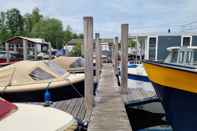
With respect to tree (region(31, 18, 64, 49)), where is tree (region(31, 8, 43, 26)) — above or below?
above

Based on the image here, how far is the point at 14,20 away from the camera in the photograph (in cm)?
8975

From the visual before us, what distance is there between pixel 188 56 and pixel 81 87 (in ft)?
12.7

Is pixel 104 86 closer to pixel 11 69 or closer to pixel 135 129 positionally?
pixel 135 129

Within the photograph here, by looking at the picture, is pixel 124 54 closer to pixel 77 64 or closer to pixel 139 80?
pixel 139 80

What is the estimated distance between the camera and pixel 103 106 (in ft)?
26.0

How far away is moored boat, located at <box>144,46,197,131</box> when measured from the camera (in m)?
6.44

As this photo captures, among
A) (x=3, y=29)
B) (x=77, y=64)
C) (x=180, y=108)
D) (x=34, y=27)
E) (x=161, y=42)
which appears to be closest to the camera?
(x=180, y=108)

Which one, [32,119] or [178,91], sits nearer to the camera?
[32,119]

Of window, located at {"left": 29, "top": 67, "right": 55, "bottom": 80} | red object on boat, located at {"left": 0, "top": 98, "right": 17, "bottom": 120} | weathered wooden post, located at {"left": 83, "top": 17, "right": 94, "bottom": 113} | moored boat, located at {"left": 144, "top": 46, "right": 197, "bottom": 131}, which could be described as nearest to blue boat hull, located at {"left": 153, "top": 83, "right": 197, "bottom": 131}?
moored boat, located at {"left": 144, "top": 46, "right": 197, "bottom": 131}

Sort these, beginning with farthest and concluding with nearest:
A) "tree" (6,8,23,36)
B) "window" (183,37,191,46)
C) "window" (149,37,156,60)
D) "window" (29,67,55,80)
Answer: "tree" (6,8,23,36)
"window" (149,37,156,60)
"window" (183,37,191,46)
"window" (29,67,55,80)

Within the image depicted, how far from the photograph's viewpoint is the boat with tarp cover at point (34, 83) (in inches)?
359

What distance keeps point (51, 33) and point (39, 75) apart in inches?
2481

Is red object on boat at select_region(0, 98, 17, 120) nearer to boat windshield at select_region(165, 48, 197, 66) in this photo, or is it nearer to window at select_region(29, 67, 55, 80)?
window at select_region(29, 67, 55, 80)

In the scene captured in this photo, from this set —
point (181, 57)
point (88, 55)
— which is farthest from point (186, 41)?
point (88, 55)
